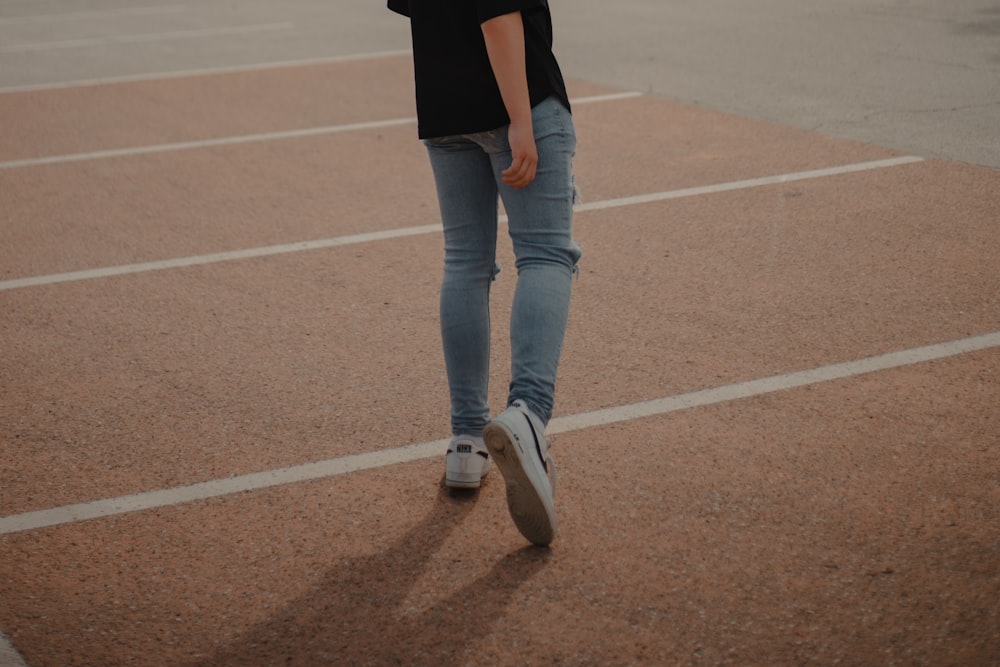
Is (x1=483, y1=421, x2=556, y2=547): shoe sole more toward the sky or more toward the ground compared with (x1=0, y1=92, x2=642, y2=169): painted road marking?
more toward the sky

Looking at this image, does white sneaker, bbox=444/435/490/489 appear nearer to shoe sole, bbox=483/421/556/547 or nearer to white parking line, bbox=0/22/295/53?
shoe sole, bbox=483/421/556/547

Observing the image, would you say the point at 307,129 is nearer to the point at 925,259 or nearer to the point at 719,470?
→ the point at 925,259

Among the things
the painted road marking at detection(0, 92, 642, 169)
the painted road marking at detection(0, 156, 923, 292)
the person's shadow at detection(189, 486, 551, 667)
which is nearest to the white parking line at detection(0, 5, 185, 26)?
the painted road marking at detection(0, 92, 642, 169)

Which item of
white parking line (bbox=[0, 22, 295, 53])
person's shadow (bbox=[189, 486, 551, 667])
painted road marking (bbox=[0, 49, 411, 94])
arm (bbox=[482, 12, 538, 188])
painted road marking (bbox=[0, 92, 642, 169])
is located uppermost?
arm (bbox=[482, 12, 538, 188])

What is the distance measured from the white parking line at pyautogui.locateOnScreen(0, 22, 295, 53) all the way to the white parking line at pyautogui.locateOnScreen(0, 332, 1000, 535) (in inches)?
457

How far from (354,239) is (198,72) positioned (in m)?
6.37

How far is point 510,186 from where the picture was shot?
141 inches

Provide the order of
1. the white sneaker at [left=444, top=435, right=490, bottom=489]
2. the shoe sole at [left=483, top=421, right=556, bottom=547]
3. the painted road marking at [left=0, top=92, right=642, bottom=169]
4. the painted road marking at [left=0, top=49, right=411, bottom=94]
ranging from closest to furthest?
the shoe sole at [left=483, top=421, right=556, bottom=547]
the white sneaker at [left=444, top=435, right=490, bottom=489]
the painted road marking at [left=0, top=92, right=642, bottom=169]
the painted road marking at [left=0, top=49, right=411, bottom=94]

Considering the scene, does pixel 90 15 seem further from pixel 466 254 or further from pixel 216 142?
pixel 466 254

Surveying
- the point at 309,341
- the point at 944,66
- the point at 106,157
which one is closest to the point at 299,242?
the point at 309,341

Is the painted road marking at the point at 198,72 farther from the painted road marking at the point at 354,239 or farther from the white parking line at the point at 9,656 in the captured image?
the white parking line at the point at 9,656

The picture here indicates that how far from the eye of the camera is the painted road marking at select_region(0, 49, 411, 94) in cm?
1184

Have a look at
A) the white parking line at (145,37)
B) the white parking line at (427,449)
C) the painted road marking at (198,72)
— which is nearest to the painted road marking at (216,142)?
the painted road marking at (198,72)

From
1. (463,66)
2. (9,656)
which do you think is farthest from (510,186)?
(9,656)
